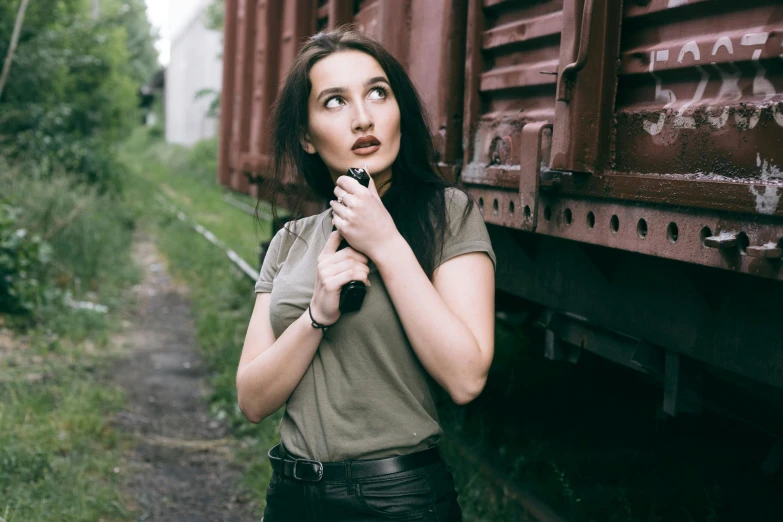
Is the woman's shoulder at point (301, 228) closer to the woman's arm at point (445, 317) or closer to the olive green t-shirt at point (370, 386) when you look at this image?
the olive green t-shirt at point (370, 386)

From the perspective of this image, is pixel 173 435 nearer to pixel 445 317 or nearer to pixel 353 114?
pixel 353 114

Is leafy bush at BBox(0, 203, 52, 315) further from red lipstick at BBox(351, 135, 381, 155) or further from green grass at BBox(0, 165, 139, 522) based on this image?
red lipstick at BBox(351, 135, 381, 155)

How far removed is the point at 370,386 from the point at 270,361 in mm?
212

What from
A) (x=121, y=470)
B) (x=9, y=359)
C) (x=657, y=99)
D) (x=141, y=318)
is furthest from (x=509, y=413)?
(x=141, y=318)

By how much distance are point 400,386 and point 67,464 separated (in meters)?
3.51

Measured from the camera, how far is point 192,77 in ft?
127

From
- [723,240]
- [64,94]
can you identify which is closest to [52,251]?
[64,94]

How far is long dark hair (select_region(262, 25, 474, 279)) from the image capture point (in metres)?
1.73

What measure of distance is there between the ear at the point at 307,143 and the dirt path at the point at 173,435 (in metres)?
3.01

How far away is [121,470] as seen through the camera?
4973 mm

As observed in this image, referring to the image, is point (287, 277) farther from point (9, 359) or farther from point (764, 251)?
point (9, 359)

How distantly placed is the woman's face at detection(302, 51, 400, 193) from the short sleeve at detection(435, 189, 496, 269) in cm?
18

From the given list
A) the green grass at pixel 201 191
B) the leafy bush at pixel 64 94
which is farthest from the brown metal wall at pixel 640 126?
the leafy bush at pixel 64 94

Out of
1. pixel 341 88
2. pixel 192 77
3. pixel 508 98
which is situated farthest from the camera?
pixel 192 77
